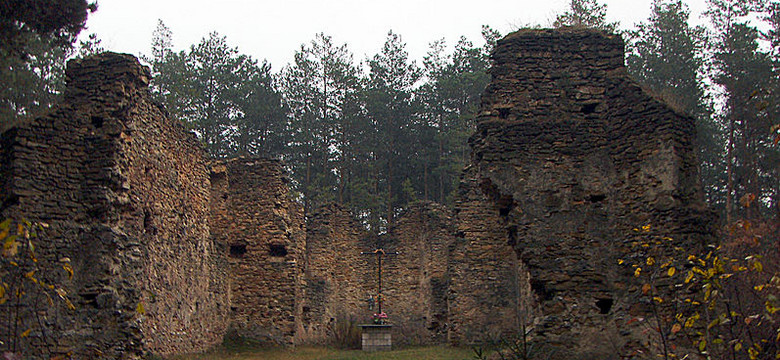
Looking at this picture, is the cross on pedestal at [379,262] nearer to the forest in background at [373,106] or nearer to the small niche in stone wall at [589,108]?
the forest in background at [373,106]

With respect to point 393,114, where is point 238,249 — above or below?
below

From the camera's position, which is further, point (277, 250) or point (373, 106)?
point (373, 106)

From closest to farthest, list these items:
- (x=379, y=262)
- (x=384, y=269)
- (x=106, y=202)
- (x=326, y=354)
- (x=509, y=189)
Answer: (x=509, y=189), (x=106, y=202), (x=326, y=354), (x=379, y=262), (x=384, y=269)

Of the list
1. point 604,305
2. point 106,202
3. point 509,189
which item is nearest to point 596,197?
point 509,189

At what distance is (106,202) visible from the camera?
1187 centimetres

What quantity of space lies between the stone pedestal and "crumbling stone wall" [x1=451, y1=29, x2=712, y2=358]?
32.3 feet

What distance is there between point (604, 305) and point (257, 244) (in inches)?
450

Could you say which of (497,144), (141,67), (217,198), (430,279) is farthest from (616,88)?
(430,279)

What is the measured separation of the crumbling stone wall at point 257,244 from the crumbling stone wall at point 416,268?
6.52 m

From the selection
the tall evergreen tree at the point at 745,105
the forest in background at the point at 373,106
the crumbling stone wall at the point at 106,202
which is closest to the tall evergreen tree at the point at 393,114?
the forest in background at the point at 373,106

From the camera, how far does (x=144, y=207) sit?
13.6m

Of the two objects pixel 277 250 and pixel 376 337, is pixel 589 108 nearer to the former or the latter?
pixel 277 250

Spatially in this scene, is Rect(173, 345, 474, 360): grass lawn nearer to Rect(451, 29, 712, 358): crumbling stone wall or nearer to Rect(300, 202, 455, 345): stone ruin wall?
Rect(300, 202, 455, 345): stone ruin wall

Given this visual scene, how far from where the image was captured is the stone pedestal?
68.3 feet
